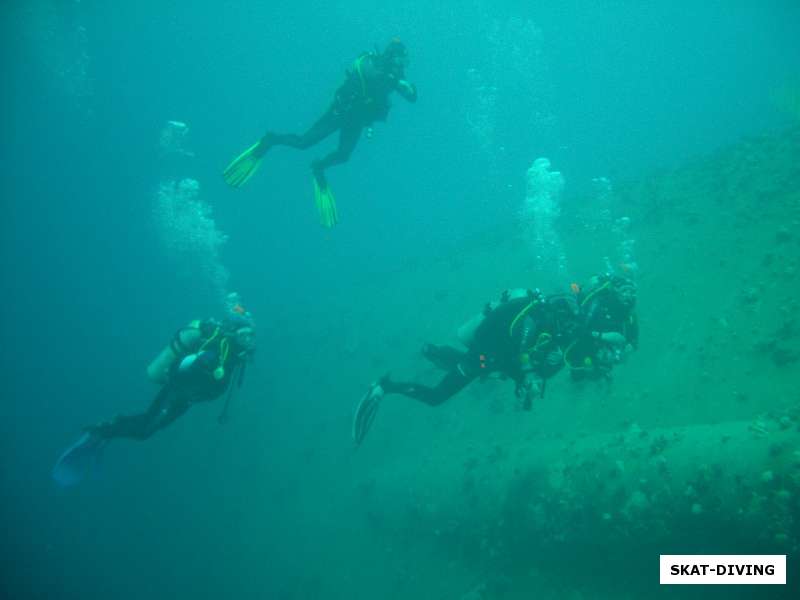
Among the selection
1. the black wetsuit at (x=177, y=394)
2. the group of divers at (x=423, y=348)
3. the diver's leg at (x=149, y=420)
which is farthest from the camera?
the diver's leg at (x=149, y=420)

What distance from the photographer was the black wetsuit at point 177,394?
594 centimetres

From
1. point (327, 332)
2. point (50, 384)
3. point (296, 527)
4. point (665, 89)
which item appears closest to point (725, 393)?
point (296, 527)

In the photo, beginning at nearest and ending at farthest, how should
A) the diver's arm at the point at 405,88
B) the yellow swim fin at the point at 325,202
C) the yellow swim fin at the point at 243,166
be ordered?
the diver's arm at the point at 405,88
the yellow swim fin at the point at 243,166
the yellow swim fin at the point at 325,202

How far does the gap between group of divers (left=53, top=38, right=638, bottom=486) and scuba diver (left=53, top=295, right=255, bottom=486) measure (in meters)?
0.01

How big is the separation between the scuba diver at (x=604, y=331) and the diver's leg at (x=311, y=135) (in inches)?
217

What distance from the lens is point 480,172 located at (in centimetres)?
4950

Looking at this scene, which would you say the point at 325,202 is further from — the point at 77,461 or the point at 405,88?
the point at 77,461

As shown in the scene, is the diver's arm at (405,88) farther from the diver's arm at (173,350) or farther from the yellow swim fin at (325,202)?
the diver's arm at (173,350)

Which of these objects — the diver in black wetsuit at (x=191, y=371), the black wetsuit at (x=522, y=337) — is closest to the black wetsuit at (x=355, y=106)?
the diver in black wetsuit at (x=191, y=371)

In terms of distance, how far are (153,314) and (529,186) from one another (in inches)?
1501

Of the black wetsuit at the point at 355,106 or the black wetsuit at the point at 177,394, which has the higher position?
the black wetsuit at the point at 355,106

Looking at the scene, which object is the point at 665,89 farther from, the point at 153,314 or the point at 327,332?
the point at 153,314

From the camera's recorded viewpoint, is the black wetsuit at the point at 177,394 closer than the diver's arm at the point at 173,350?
Yes

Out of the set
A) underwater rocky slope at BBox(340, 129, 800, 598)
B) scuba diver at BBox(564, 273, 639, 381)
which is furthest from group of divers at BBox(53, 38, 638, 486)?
underwater rocky slope at BBox(340, 129, 800, 598)
